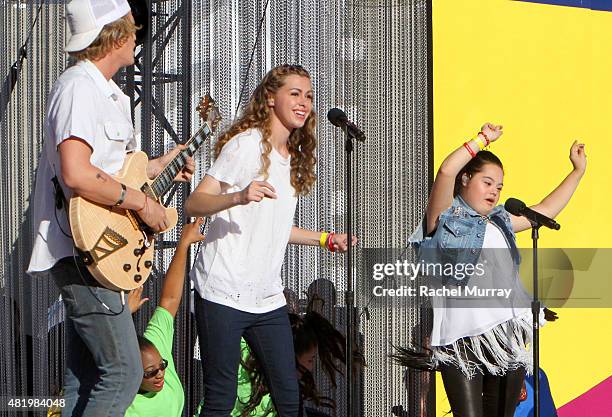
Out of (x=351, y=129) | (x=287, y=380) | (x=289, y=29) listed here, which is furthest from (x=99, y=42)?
(x=289, y=29)

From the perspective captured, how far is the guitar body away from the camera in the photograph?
3.30m

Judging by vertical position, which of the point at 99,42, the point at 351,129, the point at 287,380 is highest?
the point at 99,42

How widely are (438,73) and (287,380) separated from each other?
1877 mm

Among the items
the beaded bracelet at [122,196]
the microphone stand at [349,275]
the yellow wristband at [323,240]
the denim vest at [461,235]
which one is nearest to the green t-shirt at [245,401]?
the microphone stand at [349,275]

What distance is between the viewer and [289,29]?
200 inches

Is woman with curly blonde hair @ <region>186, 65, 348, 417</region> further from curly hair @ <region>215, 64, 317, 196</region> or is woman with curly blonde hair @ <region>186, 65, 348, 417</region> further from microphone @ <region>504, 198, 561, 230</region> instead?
microphone @ <region>504, 198, 561, 230</region>

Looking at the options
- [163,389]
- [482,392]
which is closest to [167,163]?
[163,389]

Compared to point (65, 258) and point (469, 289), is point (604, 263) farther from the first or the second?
point (65, 258)

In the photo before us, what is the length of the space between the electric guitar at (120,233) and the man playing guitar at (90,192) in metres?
0.04

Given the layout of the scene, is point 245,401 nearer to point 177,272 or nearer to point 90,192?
point 177,272

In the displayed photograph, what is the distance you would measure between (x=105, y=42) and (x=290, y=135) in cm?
102

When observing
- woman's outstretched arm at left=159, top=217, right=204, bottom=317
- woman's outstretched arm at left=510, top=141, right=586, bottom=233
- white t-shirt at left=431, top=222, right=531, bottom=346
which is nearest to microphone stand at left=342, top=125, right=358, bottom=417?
white t-shirt at left=431, top=222, right=531, bottom=346

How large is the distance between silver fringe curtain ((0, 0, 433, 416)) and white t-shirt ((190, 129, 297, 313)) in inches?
37.9

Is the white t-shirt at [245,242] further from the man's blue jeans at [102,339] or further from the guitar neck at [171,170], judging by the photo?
the man's blue jeans at [102,339]
